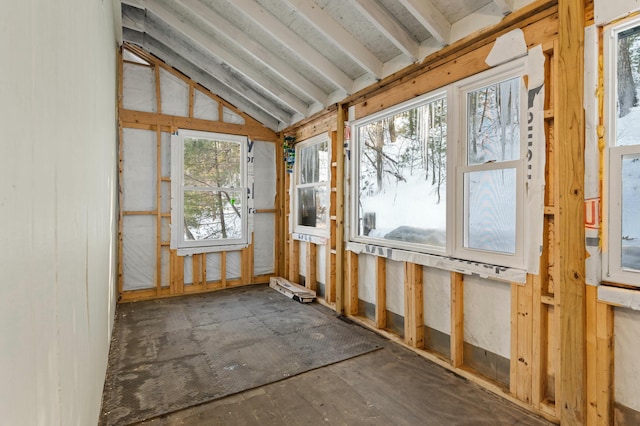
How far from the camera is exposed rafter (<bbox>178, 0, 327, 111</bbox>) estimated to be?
3396 millimetres

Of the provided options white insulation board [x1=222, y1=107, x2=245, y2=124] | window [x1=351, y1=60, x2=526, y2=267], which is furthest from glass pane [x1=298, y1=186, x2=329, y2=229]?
white insulation board [x1=222, y1=107, x2=245, y2=124]

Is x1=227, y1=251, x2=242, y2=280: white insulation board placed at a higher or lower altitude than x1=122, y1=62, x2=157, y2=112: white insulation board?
lower

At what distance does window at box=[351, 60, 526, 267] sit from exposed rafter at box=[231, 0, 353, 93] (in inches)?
22.7

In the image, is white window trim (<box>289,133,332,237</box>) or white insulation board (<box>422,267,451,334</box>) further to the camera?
white window trim (<box>289,133,332,237</box>)

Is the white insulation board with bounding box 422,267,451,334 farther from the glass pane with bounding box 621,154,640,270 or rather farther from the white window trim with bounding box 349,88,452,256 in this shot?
the glass pane with bounding box 621,154,640,270

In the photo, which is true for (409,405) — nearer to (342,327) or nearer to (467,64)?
(342,327)

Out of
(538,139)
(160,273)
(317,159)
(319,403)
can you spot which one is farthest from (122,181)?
(538,139)

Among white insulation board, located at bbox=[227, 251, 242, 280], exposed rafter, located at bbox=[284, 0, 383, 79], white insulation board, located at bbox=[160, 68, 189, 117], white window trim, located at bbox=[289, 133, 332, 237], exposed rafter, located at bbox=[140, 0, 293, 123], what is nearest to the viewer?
exposed rafter, located at bbox=[284, 0, 383, 79]

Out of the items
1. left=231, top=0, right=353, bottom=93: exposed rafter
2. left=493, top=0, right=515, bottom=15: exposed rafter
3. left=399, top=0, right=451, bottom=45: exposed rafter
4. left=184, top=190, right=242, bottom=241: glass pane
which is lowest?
left=184, top=190, right=242, bottom=241: glass pane

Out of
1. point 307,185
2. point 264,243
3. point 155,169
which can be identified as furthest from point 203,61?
point 264,243

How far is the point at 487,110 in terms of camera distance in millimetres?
2557

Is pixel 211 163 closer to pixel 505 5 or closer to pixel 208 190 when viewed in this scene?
pixel 208 190

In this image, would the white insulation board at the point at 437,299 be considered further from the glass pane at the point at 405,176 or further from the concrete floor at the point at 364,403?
the concrete floor at the point at 364,403

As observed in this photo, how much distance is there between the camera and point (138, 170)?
4.69m
